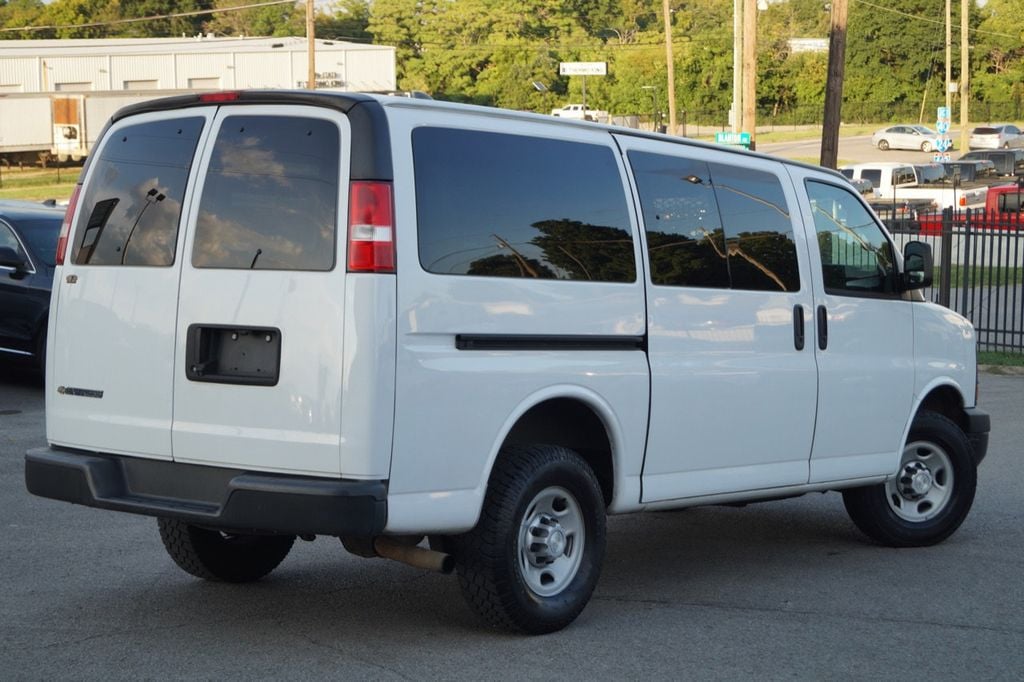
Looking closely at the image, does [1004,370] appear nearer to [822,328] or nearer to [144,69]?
[822,328]

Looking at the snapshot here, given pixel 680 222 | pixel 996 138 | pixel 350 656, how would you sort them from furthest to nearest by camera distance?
pixel 996 138 → pixel 680 222 → pixel 350 656

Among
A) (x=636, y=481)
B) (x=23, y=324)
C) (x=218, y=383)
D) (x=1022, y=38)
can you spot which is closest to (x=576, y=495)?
(x=636, y=481)

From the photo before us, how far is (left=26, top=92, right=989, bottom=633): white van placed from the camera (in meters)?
5.51

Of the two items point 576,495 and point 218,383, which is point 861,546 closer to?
Answer: point 576,495

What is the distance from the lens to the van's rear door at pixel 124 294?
589 centimetres

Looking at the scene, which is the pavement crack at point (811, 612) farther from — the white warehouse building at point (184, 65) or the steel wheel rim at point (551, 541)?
the white warehouse building at point (184, 65)

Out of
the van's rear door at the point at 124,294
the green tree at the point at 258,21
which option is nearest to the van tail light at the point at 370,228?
the van's rear door at the point at 124,294

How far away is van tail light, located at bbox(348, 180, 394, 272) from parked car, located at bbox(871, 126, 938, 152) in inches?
2715

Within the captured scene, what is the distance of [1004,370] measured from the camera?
653 inches

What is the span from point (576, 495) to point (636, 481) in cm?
47

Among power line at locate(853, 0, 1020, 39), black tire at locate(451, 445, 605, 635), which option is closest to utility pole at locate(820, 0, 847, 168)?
black tire at locate(451, 445, 605, 635)

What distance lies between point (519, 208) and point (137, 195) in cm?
161

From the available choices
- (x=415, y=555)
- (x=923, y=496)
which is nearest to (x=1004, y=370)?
(x=923, y=496)

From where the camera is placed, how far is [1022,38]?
297 ft
